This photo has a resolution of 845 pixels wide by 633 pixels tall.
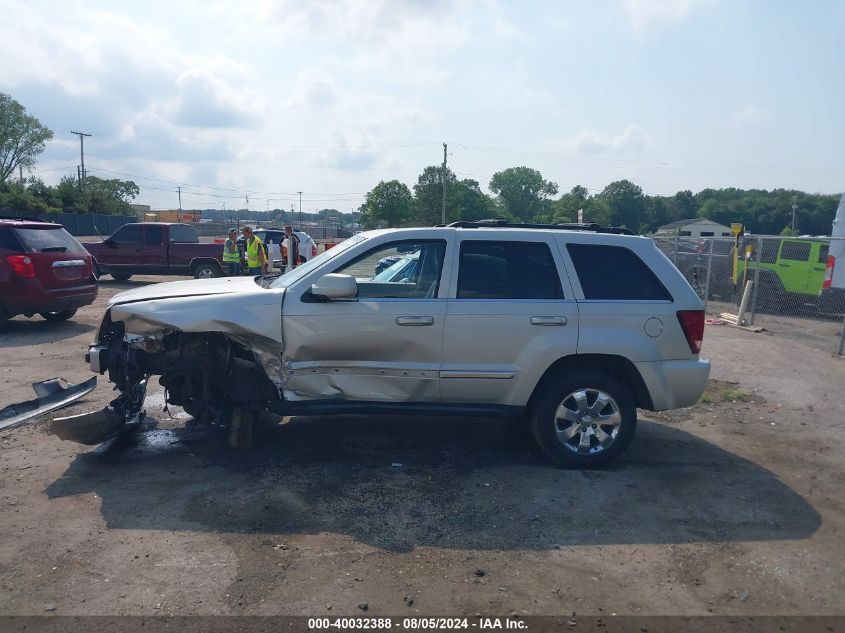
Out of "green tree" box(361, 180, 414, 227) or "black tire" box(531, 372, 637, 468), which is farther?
"green tree" box(361, 180, 414, 227)

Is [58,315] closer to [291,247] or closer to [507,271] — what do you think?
[291,247]

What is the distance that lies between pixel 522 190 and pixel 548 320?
70.7 meters

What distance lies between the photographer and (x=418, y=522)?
451 centimetres

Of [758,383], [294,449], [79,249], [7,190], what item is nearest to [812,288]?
[758,383]

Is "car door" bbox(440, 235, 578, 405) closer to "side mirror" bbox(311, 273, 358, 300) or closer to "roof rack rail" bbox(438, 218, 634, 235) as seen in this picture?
"roof rack rail" bbox(438, 218, 634, 235)

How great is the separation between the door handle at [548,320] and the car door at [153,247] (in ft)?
53.8

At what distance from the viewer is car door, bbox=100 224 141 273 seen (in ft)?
63.4

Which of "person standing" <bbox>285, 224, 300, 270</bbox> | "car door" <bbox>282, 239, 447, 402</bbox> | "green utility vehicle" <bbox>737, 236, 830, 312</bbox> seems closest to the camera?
"car door" <bbox>282, 239, 447, 402</bbox>

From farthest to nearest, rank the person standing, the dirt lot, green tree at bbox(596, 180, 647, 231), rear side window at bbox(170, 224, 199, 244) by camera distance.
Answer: green tree at bbox(596, 180, 647, 231) < rear side window at bbox(170, 224, 199, 244) < the person standing < the dirt lot

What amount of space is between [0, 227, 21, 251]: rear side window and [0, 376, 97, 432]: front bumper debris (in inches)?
192

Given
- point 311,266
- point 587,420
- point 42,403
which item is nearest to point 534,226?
point 587,420

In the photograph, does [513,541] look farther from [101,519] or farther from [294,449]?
[101,519]

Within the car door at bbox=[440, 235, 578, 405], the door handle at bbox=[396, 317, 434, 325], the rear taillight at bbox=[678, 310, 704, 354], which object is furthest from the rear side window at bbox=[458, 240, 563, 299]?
the rear taillight at bbox=[678, 310, 704, 354]

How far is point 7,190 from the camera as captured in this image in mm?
45875
